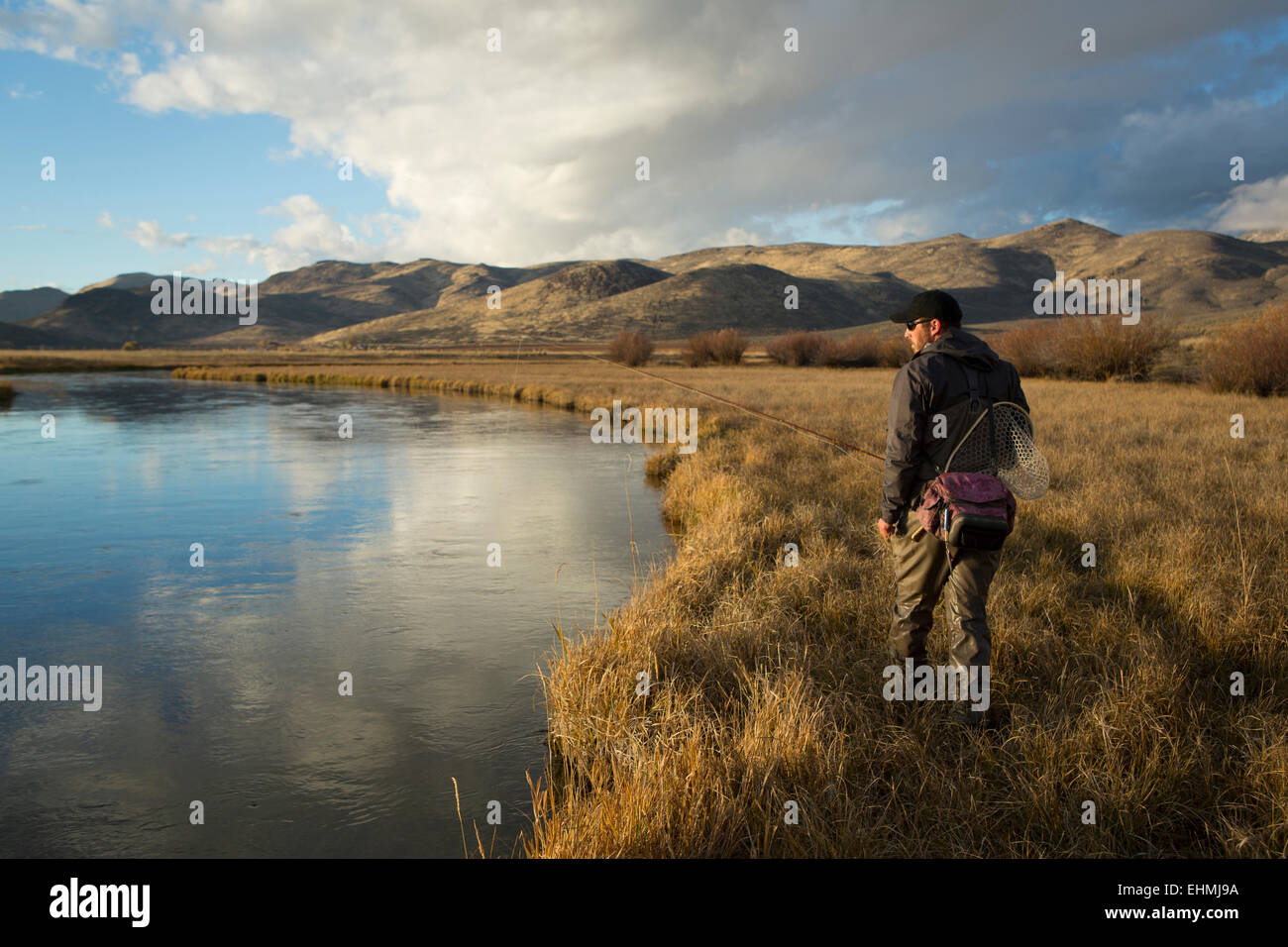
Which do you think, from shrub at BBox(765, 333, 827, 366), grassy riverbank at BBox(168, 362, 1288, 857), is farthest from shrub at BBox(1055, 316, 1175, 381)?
shrub at BBox(765, 333, 827, 366)

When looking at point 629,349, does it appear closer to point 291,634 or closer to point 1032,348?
point 1032,348

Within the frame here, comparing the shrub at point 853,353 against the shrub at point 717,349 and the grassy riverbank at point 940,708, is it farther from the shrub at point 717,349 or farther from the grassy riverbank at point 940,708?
the grassy riverbank at point 940,708

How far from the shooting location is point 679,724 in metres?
4.63

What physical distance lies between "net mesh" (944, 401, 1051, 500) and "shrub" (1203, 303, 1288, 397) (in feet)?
71.3

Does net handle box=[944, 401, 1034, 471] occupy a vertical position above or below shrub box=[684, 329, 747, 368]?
below

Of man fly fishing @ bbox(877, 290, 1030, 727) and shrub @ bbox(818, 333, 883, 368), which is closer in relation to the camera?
man fly fishing @ bbox(877, 290, 1030, 727)

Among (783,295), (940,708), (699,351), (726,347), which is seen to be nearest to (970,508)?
(940,708)

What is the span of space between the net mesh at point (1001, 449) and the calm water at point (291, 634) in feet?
11.3

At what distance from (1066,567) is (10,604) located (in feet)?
36.1

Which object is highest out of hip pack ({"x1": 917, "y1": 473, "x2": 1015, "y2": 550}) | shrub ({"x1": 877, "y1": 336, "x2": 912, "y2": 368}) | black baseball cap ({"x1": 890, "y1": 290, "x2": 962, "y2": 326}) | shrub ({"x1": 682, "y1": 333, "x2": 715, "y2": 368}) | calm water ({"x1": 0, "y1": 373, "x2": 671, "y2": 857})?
shrub ({"x1": 682, "y1": 333, "x2": 715, "y2": 368})

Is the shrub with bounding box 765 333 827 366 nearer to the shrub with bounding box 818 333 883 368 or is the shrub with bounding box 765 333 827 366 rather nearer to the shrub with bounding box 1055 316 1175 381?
the shrub with bounding box 818 333 883 368

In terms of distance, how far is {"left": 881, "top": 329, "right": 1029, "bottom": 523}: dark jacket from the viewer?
4375 mm

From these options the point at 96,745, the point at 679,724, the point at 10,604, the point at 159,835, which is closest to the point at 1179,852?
the point at 679,724
